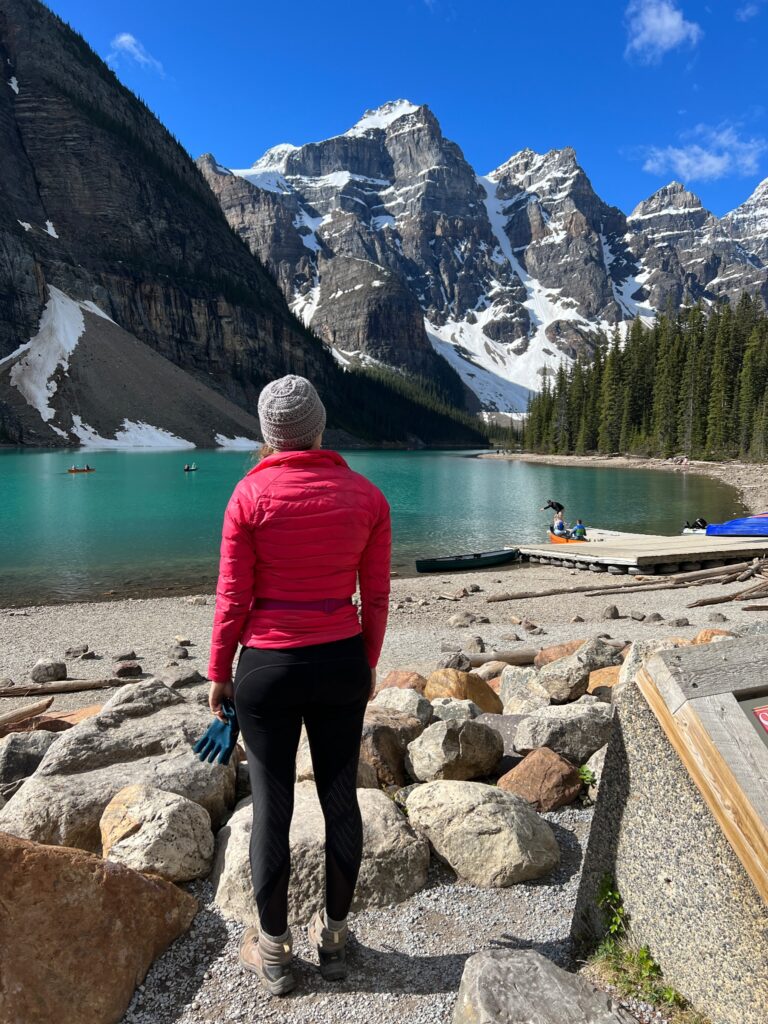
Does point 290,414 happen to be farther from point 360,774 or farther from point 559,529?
point 559,529

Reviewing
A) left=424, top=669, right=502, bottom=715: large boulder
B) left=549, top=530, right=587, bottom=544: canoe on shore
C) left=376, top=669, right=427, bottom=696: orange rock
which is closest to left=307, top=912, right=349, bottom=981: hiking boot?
left=424, top=669, right=502, bottom=715: large boulder

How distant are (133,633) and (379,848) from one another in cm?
1188

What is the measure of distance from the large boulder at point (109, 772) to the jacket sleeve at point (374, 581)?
1.90 m

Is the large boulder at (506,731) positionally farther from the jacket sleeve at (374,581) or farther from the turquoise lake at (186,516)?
the turquoise lake at (186,516)

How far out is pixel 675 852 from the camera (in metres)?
2.64

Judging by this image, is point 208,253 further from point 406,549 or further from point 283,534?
point 283,534

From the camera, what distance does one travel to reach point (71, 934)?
2.88 meters

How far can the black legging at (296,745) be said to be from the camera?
2783 millimetres

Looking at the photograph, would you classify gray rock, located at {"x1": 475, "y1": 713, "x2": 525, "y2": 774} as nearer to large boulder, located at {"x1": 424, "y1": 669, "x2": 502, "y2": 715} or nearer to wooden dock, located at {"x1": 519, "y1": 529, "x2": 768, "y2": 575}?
large boulder, located at {"x1": 424, "y1": 669, "x2": 502, "y2": 715}

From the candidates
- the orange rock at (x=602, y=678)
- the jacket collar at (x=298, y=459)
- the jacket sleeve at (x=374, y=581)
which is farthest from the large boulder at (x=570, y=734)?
the jacket collar at (x=298, y=459)

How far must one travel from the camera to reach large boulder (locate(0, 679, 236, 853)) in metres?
3.81

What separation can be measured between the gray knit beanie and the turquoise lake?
1798 cm

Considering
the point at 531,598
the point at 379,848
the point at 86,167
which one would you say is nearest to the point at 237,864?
the point at 379,848

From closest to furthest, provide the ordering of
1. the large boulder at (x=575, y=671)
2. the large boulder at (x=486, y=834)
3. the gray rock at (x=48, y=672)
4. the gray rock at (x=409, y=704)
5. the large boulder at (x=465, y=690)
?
the large boulder at (x=486, y=834) < the gray rock at (x=409, y=704) < the large boulder at (x=575, y=671) < the large boulder at (x=465, y=690) < the gray rock at (x=48, y=672)
